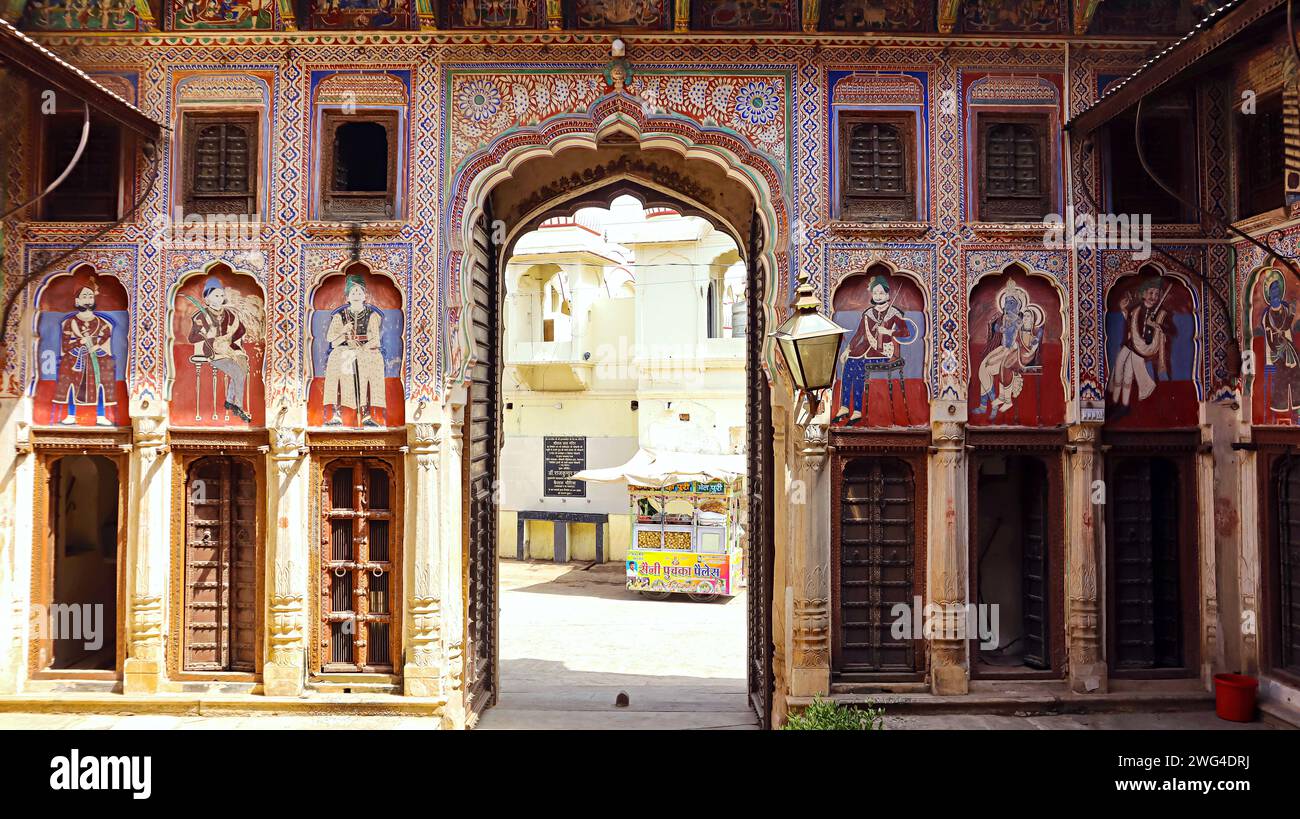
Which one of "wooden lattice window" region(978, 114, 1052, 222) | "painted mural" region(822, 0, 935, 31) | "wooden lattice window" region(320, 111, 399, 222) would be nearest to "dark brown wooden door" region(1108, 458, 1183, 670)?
"wooden lattice window" region(978, 114, 1052, 222)

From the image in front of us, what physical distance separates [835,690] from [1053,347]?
3.71 m

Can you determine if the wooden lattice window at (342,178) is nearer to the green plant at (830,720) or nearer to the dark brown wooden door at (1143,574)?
the green plant at (830,720)

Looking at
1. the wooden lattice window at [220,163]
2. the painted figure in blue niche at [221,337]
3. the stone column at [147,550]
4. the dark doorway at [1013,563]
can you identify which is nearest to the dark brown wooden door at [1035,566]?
the dark doorway at [1013,563]

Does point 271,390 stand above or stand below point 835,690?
above

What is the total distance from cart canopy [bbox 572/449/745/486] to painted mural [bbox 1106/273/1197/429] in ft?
31.8

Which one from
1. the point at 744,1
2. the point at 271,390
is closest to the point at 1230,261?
the point at 744,1

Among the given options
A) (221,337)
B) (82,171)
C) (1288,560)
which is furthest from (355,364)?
(1288,560)

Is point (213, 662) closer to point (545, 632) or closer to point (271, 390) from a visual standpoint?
point (271, 390)

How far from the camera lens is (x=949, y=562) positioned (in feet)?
26.2

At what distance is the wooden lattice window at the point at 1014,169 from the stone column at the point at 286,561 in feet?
21.9

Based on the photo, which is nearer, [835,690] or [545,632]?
[835,690]

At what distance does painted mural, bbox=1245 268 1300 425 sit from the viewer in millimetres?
7312

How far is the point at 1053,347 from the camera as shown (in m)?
8.15

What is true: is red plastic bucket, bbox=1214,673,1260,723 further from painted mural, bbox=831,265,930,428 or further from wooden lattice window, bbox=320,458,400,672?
wooden lattice window, bbox=320,458,400,672
